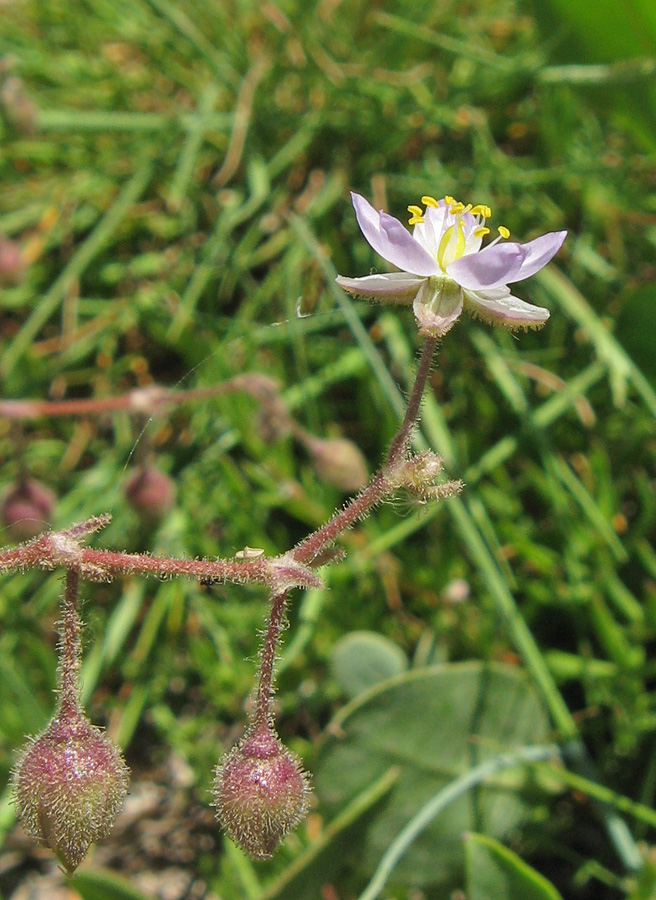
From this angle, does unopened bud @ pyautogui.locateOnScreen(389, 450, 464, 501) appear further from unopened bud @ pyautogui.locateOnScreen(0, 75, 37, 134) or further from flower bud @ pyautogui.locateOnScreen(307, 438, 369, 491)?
unopened bud @ pyautogui.locateOnScreen(0, 75, 37, 134)

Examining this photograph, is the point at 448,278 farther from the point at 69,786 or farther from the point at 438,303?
the point at 69,786

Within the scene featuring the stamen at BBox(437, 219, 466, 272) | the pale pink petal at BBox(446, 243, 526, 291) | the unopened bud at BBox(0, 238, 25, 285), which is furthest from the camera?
the unopened bud at BBox(0, 238, 25, 285)

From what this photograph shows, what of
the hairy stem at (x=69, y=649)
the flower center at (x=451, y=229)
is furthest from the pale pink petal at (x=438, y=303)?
the hairy stem at (x=69, y=649)

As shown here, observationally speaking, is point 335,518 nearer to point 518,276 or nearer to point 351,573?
point 518,276

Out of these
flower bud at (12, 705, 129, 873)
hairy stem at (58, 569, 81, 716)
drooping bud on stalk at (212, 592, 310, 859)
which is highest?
hairy stem at (58, 569, 81, 716)

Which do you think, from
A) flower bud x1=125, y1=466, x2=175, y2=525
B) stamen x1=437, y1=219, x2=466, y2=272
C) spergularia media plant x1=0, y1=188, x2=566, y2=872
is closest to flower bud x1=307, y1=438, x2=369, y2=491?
flower bud x1=125, y1=466, x2=175, y2=525

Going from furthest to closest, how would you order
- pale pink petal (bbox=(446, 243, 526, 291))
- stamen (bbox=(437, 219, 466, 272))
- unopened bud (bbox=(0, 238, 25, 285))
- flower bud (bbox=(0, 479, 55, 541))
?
unopened bud (bbox=(0, 238, 25, 285)) → flower bud (bbox=(0, 479, 55, 541)) → stamen (bbox=(437, 219, 466, 272)) → pale pink petal (bbox=(446, 243, 526, 291))

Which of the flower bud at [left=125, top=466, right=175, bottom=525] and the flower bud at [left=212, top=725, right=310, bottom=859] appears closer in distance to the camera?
the flower bud at [left=212, top=725, right=310, bottom=859]
